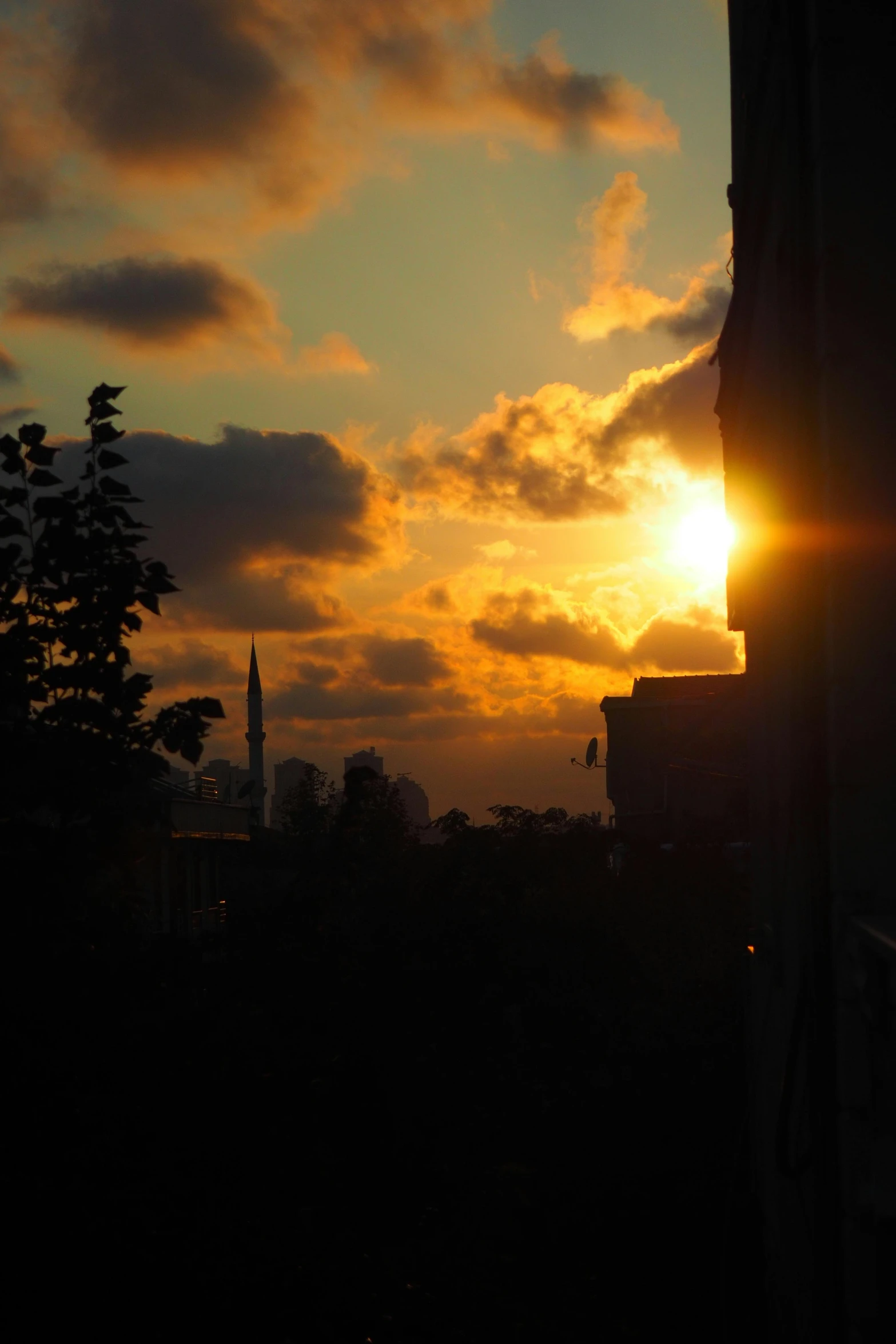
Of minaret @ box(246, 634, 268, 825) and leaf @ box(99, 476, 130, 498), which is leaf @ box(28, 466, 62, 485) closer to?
leaf @ box(99, 476, 130, 498)

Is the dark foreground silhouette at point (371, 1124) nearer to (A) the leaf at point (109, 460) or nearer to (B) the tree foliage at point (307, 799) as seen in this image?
(A) the leaf at point (109, 460)

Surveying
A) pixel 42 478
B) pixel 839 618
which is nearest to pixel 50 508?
pixel 42 478

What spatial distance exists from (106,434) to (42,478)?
1.11ft

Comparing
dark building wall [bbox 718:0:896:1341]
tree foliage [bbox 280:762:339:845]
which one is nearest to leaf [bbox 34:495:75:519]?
dark building wall [bbox 718:0:896:1341]

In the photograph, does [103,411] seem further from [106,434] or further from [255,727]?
[255,727]

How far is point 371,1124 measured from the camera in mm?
9172

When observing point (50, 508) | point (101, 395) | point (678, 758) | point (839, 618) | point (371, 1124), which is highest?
point (101, 395)

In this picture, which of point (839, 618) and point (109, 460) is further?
point (109, 460)

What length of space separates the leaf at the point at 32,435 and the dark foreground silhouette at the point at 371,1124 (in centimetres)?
159

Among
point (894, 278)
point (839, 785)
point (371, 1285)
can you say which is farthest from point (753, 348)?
point (371, 1285)

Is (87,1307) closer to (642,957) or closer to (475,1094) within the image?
(475,1094)

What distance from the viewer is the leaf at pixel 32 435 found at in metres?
4.32

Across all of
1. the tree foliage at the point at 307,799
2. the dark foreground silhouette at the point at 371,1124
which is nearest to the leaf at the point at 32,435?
the dark foreground silhouette at the point at 371,1124

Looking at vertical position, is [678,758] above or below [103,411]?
below
